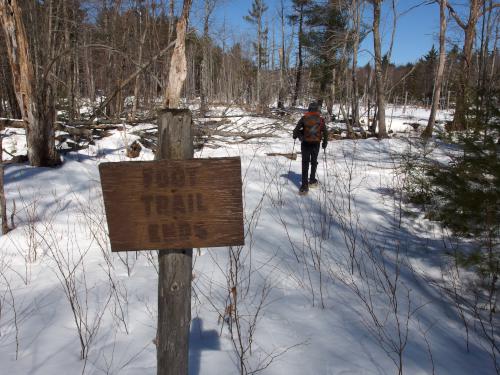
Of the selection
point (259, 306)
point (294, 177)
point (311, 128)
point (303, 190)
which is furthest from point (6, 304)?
point (294, 177)

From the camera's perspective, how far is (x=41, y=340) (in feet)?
7.29

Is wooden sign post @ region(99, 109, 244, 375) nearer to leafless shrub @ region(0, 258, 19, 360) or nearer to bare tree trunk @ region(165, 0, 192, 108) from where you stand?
leafless shrub @ region(0, 258, 19, 360)

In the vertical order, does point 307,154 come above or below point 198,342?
above

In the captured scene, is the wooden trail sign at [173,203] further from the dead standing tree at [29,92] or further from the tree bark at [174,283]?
the dead standing tree at [29,92]

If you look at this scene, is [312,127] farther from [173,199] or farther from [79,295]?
[173,199]

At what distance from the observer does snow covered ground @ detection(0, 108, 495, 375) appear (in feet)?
6.65

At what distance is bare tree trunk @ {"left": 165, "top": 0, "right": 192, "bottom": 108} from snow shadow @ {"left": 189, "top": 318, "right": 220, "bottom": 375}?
305 centimetres

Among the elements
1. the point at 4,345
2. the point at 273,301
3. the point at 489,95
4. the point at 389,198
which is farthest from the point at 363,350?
the point at 389,198

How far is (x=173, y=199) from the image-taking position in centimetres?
124

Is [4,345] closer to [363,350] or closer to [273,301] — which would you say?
[273,301]

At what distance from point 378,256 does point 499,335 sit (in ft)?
4.07

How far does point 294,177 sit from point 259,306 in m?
4.59

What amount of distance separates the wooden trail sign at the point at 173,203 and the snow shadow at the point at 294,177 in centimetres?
496

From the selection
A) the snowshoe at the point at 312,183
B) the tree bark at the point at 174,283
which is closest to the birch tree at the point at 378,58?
the snowshoe at the point at 312,183
